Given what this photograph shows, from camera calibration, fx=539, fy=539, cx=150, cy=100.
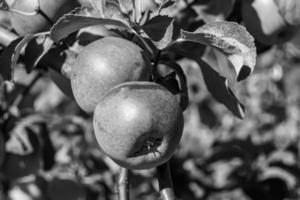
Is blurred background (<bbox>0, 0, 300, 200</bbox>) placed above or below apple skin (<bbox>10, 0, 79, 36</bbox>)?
below

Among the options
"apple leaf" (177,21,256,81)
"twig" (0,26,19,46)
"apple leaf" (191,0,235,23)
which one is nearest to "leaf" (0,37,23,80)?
"twig" (0,26,19,46)

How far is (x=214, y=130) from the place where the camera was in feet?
10.3

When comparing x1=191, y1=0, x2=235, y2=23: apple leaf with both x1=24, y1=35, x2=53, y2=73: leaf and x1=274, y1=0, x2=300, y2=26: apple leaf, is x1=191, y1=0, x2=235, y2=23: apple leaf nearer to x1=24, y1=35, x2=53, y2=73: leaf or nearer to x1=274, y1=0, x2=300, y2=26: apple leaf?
x1=274, y1=0, x2=300, y2=26: apple leaf

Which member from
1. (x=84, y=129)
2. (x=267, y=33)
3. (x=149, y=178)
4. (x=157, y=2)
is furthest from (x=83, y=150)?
(x=157, y=2)

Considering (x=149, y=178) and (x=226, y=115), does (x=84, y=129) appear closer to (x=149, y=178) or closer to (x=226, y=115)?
(x=149, y=178)

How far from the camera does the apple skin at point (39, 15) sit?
4.37 feet

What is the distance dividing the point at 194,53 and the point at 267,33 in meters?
A: 0.42

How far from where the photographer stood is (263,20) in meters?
1.60

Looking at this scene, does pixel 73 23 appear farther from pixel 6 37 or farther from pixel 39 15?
pixel 6 37

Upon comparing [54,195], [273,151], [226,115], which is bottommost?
[226,115]

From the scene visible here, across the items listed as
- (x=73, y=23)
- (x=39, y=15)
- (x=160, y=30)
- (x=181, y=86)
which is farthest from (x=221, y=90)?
(x=39, y=15)

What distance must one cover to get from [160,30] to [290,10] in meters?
0.61

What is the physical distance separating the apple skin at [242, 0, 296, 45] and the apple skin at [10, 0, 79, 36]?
0.52 metres

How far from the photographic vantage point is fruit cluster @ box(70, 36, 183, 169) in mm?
1027
